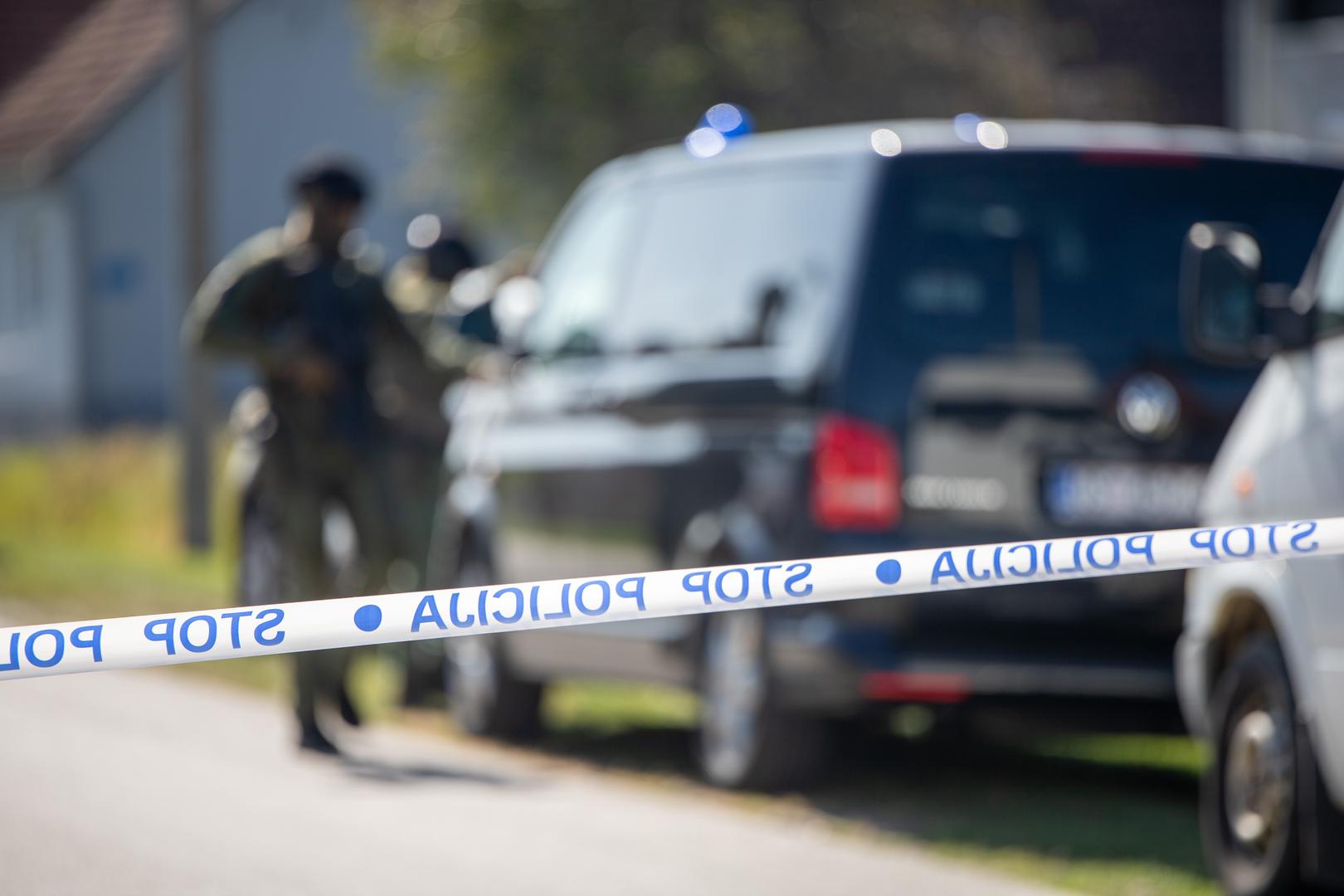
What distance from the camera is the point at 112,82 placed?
35875mm

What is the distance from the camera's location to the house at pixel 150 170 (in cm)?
3525

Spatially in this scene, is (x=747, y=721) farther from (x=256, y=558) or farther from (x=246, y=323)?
(x=256, y=558)

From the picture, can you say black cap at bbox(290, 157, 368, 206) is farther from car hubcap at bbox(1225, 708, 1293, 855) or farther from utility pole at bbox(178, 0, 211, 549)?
utility pole at bbox(178, 0, 211, 549)

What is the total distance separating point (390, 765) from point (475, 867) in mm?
2209

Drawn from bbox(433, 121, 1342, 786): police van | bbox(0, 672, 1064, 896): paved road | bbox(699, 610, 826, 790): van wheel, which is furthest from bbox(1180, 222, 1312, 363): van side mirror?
bbox(699, 610, 826, 790): van wheel

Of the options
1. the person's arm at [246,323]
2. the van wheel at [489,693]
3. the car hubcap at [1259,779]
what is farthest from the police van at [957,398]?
the person's arm at [246,323]

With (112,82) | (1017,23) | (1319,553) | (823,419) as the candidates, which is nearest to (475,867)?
(823,419)

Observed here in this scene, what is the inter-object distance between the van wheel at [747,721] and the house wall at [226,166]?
2746 cm

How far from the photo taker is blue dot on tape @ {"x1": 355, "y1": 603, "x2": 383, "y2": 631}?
3.79m

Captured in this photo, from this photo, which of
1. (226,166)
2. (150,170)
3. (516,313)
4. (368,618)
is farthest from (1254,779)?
(226,166)

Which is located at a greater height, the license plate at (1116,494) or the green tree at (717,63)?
the green tree at (717,63)

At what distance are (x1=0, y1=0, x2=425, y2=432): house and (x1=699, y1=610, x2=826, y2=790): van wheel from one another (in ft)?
89.4

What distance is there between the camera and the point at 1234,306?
6418mm

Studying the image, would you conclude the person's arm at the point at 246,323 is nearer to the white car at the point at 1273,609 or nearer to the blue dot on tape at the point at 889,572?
the white car at the point at 1273,609
